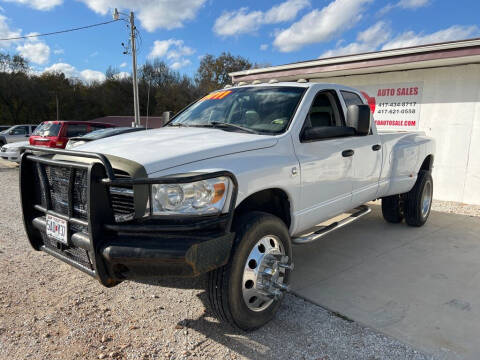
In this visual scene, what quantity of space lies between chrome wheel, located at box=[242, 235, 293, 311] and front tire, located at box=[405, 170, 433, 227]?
3.38 m

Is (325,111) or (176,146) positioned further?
(325,111)

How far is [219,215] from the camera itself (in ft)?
7.62

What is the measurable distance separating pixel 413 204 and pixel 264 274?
12.0 feet

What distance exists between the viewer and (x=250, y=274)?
2648mm

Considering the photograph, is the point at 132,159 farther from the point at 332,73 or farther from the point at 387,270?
the point at 332,73

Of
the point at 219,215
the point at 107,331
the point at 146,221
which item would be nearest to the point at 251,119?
the point at 219,215

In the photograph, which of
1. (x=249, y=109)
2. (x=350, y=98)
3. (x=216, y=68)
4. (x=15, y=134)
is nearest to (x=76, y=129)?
(x=15, y=134)

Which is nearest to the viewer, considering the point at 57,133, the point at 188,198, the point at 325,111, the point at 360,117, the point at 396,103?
the point at 188,198

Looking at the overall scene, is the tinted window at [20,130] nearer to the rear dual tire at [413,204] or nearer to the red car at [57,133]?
the red car at [57,133]

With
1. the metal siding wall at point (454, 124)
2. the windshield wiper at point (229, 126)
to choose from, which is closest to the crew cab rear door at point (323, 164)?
the windshield wiper at point (229, 126)

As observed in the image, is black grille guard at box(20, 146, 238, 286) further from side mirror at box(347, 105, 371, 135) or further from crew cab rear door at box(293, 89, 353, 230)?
side mirror at box(347, 105, 371, 135)

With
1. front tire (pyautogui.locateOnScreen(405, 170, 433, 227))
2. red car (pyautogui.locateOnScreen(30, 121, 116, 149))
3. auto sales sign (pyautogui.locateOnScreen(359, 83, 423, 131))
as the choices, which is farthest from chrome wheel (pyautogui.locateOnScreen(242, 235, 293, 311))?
red car (pyautogui.locateOnScreen(30, 121, 116, 149))

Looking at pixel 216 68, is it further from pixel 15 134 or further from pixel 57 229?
pixel 57 229

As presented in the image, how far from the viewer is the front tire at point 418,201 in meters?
5.41
